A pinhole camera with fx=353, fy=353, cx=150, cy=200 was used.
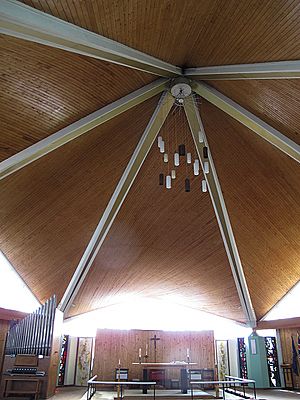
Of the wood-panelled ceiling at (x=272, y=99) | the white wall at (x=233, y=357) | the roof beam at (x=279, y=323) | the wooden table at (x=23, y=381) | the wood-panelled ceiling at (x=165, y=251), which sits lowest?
the wooden table at (x=23, y=381)

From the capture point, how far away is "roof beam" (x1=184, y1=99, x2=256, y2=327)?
6.77 metres

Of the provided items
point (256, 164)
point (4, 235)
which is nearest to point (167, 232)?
point (256, 164)

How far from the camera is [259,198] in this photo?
8.07 metres

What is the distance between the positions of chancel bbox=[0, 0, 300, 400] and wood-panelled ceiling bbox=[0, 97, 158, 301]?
4 cm

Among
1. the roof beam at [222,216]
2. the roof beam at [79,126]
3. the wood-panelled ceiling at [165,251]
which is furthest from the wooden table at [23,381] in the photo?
the roof beam at [222,216]

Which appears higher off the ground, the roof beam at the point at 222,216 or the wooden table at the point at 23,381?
the roof beam at the point at 222,216

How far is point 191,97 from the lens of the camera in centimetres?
632

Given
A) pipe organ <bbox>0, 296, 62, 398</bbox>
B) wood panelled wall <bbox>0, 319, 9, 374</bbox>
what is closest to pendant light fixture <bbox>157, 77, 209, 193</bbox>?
pipe organ <bbox>0, 296, 62, 398</bbox>

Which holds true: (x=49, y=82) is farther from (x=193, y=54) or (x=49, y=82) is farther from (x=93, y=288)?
(x=93, y=288)

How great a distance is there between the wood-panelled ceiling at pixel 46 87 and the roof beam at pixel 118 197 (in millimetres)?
885

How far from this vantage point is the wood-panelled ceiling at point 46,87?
4.59m

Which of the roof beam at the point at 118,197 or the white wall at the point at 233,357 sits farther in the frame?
the white wall at the point at 233,357

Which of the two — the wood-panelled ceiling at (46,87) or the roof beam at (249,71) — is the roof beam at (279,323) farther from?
the wood-panelled ceiling at (46,87)

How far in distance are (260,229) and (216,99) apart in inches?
165
